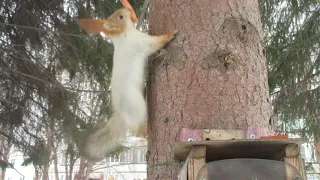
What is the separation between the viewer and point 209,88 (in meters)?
1.16

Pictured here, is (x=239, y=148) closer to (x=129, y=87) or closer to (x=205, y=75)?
(x=205, y=75)

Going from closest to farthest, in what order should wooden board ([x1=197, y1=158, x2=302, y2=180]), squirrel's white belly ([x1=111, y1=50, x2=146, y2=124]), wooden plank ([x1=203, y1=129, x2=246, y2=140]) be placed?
wooden board ([x1=197, y1=158, x2=302, y2=180]) < wooden plank ([x1=203, y1=129, x2=246, y2=140]) < squirrel's white belly ([x1=111, y1=50, x2=146, y2=124])

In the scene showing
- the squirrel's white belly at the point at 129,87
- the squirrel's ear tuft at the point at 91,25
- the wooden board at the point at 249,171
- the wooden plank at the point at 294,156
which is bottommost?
the wooden board at the point at 249,171

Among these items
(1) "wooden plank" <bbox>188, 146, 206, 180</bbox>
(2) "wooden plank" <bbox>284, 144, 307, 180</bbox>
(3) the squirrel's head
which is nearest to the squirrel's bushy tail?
(3) the squirrel's head

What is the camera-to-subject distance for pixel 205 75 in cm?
118

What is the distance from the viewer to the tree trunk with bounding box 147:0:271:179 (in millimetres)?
A: 1131

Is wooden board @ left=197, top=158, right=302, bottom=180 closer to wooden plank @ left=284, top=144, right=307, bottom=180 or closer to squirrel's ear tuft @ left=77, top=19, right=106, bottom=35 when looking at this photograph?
wooden plank @ left=284, top=144, right=307, bottom=180

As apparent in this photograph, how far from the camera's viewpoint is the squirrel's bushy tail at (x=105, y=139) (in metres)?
1.23

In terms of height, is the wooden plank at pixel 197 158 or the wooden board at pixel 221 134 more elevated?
the wooden board at pixel 221 134

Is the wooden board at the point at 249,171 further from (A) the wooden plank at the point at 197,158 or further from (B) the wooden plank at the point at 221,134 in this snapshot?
(B) the wooden plank at the point at 221,134

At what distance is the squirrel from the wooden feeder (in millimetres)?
296

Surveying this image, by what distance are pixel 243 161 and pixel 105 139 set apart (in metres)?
0.52

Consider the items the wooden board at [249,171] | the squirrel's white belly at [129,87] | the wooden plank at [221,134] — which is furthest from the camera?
the squirrel's white belly at [129,87]

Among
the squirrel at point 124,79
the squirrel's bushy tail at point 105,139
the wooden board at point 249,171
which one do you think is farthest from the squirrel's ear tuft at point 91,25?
the wooden board at point 249,171
